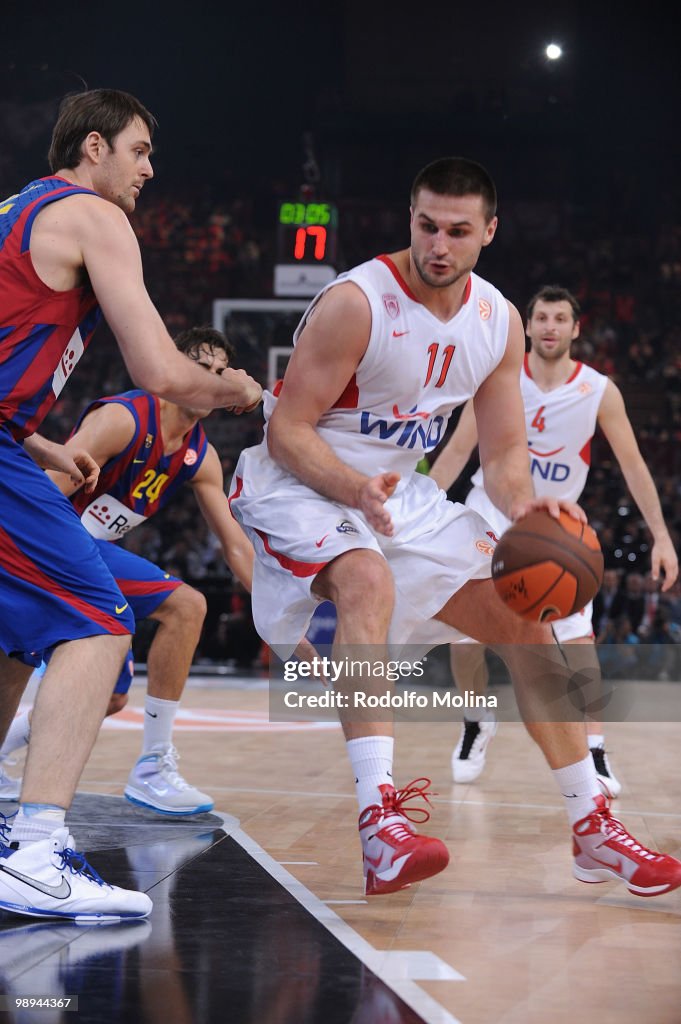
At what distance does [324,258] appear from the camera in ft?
34.6

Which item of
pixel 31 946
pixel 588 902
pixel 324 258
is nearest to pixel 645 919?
pixel 588 902

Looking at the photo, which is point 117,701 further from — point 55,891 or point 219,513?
point 55,891

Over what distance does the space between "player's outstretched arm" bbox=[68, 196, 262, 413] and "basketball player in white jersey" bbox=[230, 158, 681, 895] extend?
52cm

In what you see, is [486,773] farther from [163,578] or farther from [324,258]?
[324,258]

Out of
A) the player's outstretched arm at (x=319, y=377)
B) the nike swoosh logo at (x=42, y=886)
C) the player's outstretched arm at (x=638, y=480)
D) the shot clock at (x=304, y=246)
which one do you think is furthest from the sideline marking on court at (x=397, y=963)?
the shot clock at (x=304, y=246)

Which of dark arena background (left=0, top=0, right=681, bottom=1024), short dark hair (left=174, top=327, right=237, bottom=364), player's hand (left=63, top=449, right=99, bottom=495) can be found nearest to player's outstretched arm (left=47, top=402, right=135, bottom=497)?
short dark hair (left=174, top=327, right=237, bottom=364)

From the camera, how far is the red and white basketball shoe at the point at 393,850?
2660mm

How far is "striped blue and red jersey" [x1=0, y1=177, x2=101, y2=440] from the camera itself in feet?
8.73

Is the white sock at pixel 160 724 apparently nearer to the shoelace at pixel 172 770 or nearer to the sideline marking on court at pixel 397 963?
the shoelace at pixel 172 770

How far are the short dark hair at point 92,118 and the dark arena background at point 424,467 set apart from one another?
2.86ft

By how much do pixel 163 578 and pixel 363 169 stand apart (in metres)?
12.0

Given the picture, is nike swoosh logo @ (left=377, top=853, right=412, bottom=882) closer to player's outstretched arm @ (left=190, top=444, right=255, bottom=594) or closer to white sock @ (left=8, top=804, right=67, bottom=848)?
white sock @ (left=8, top=804, right=67, bottom=848)

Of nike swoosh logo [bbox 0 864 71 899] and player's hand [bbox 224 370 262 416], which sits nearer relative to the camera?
nike swoosh logo [bbox 0 864 71 899]

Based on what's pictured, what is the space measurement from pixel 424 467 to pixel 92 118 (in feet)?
25.6
